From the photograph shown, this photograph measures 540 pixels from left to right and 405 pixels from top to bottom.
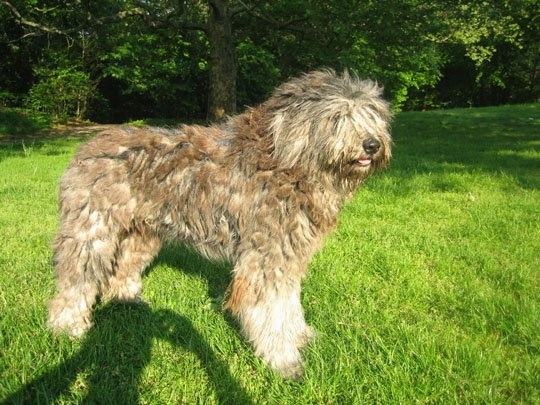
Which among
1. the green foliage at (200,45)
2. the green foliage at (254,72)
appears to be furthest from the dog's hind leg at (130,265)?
the green foliage at (254,72)

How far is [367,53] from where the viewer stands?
12695 mm

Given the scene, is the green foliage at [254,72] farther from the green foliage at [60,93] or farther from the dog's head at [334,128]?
the dog's head at [334,128]

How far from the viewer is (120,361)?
135 inches

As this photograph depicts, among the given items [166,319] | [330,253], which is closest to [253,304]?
[166,319]

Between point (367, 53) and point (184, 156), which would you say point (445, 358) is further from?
point (367, 53)

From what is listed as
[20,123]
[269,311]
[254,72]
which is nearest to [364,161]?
[269,311]

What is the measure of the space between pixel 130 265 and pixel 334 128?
234 centimetres

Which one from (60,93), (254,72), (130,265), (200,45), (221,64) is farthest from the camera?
(200,45)

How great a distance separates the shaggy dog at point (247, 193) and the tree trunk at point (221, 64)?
33.0 ft

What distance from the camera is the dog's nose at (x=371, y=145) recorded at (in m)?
3.28

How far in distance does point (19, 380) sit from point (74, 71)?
2215cm

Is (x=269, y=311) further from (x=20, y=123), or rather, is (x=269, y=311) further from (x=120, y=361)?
(x=20, y=123)

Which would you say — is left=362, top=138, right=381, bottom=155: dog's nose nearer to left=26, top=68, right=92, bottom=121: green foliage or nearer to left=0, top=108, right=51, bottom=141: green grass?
left=0, top=108, right=51, bottom=141: green grass

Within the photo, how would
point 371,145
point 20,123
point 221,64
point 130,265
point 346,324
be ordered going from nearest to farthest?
point 371,145 → point 346,324 → point 130,265 → point 221,64 → point 20,123
